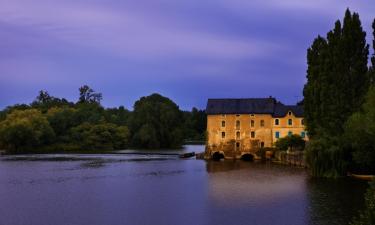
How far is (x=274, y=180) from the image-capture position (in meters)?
56.1

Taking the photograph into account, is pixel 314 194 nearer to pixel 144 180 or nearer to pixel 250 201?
pixel 250 201

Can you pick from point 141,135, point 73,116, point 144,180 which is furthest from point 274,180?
point 73,116

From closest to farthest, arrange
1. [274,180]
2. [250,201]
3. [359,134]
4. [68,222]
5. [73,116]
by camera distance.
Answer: [68,222], [250,201], [359,134], [274,180], [73,116]

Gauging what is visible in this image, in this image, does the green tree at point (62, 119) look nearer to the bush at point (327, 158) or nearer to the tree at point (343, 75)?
the tree at point (343, 75)

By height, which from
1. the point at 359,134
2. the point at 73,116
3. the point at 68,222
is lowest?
the point at 68,222

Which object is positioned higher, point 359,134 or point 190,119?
point 190,119

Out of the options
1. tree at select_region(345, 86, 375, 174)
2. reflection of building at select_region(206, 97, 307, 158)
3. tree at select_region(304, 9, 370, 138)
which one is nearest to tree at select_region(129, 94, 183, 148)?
reflection of building at select_region(206, 97, 307, 158)

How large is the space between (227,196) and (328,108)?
2192 centimetres

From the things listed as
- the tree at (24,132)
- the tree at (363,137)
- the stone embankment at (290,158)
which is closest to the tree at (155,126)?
the tree at (24,132)

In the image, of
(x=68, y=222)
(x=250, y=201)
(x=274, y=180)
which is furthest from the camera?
(x=274, y=180)

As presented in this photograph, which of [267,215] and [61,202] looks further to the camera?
[61,202]

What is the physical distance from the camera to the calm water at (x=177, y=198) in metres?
34.5

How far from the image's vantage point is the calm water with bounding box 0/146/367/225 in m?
34.5

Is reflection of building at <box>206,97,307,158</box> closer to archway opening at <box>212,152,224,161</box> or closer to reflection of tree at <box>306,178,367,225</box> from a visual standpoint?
archway opening at <box>212,152,224,161</box>
